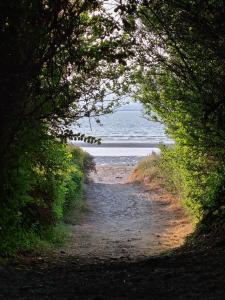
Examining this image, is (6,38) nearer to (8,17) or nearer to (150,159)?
(8,17)

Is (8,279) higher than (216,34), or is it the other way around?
(216,34)

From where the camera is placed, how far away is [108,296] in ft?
16.7

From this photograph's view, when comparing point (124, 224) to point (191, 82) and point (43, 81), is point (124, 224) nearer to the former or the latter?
point (191, 82)

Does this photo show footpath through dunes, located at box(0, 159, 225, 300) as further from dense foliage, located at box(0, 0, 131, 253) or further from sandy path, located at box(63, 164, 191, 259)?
dense foliage, located at box(0, 0, 131, 253)

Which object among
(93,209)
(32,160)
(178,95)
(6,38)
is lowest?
(93,209)

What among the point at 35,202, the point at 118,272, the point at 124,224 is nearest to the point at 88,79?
the point at 35,202

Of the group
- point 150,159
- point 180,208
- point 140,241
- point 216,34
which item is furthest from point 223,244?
point 150,159

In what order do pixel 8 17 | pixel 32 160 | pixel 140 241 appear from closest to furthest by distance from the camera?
1. pixel 8 17
2. pixel 32 160
3. pixel 140 241

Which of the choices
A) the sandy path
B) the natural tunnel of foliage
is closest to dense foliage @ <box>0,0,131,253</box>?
the natural tunnel of foliage

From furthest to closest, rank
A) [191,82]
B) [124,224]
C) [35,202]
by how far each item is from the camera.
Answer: [124,224] < [35,202] < [191,82]

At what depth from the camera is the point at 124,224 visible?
59.9ft

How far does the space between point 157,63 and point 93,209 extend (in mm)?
11901

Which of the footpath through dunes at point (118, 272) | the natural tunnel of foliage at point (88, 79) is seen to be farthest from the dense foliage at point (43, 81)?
the footpath through dunes at point (118, 272)

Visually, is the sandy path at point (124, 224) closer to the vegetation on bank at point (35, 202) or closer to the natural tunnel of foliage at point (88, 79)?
the vegetation on bank at point (35, 202)
